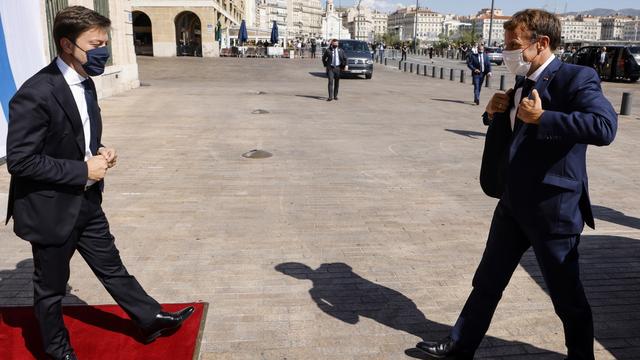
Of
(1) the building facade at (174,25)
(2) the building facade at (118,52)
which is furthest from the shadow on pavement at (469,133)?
(1) the building facade at (174,25)

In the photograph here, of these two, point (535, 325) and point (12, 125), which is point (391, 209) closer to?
point (535, 325)

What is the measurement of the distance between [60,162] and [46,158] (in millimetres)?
64

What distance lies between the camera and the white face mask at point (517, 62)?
274cm

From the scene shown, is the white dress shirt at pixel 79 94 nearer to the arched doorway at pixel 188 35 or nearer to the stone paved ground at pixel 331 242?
the stone paved ground at pixel 331 242

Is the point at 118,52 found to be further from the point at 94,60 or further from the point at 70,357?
the point at 70,357

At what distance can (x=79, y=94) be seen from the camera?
2875 millimetres

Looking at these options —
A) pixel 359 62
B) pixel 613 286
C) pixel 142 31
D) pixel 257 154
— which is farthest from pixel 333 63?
pixel 142 31

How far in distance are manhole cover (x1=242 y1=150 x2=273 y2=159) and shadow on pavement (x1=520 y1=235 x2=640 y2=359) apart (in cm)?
484

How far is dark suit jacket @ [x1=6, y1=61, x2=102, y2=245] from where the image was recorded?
2652 mm

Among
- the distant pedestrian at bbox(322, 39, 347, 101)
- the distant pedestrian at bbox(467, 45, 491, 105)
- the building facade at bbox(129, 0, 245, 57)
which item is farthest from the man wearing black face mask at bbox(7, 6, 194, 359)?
the building facade at bbox(129, 0, 245, 57)

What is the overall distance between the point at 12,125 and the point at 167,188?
174 inches

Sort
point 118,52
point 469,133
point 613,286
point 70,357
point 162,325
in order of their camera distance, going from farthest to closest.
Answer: point 118,52, point 469,133, point 613,286, point 162,325, point 70,357

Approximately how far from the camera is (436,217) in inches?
238

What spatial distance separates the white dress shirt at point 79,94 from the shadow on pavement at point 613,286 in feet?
10.2
